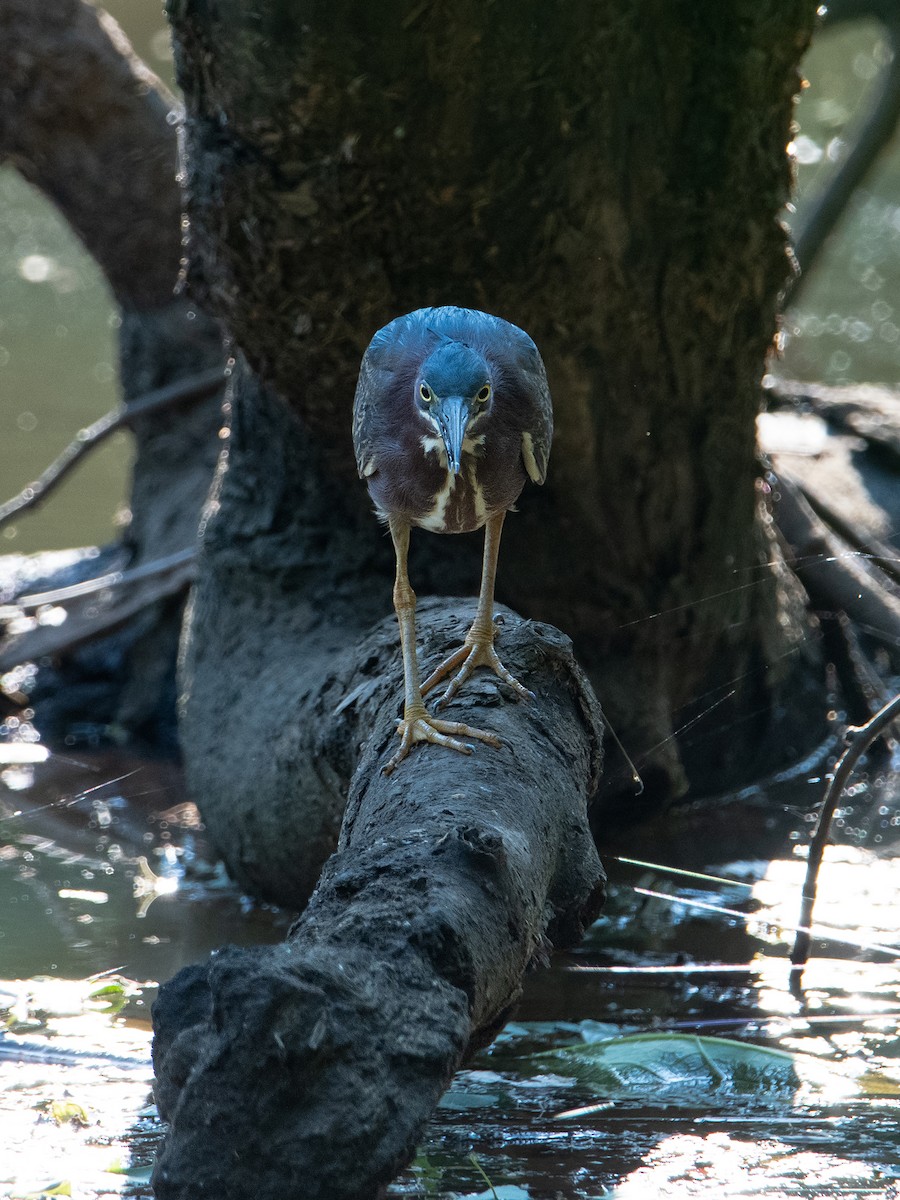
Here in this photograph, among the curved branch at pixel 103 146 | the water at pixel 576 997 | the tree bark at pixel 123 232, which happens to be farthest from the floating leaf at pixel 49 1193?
the curved branch at pixel 103 146

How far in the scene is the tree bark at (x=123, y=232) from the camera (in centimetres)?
595

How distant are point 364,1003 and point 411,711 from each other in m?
1.05

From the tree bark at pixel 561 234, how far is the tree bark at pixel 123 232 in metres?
2.15

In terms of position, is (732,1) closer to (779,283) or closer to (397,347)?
(779,283)

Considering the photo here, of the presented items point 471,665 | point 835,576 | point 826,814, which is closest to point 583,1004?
point 826,814

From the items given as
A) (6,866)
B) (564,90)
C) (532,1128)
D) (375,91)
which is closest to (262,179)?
(375,91)

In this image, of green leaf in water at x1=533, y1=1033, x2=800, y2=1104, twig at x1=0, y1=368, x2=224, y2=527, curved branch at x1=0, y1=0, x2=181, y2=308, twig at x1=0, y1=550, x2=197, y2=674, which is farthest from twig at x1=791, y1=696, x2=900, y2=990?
curved branch at x1=0, y1=0, x2=181, y2=308

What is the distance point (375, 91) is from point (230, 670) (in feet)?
5.47

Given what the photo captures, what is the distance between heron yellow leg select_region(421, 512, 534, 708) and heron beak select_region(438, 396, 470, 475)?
512 mm

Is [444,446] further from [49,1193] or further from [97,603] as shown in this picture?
[97,603]

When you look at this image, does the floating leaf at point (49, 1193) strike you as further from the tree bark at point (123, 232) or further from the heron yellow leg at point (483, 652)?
the tree bark at point (123, 232)

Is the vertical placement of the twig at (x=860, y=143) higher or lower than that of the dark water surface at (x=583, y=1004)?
higher

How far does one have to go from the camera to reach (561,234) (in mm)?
3875

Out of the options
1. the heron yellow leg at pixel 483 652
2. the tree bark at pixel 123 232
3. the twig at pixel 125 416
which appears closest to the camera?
the heron yellow leg at pixel 483 652
